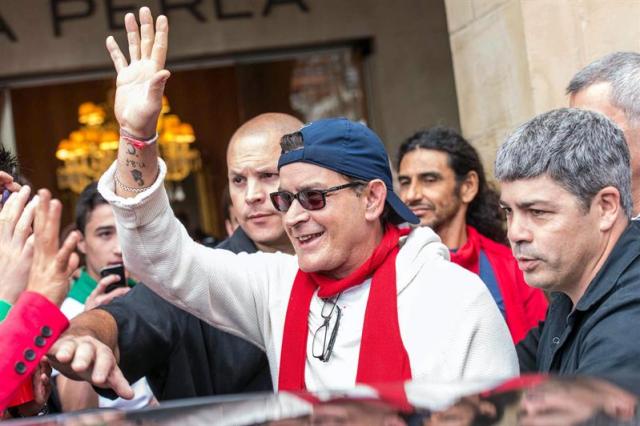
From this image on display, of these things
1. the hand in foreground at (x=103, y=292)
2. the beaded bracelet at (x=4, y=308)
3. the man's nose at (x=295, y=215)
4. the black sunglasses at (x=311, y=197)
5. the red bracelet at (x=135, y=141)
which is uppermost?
the red bracelet at (x=135, y=141)

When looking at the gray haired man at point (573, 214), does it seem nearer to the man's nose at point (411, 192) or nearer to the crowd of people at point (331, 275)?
the crowd of people at point (331, 275)

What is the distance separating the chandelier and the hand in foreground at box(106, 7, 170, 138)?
25.3ft

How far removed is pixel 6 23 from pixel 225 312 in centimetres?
608

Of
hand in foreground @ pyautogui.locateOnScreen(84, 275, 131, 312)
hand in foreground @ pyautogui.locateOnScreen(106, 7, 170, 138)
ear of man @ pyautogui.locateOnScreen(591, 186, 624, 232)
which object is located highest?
hand in foreground @ pyautogui.locateOnScreen(106, 7, 170, 138)

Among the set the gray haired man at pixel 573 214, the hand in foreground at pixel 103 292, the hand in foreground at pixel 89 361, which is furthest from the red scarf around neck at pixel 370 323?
the hand in foreground at pixel 103 292

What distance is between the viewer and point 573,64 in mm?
5227

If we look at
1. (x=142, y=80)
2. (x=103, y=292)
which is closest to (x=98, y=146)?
(x=103, y=292)

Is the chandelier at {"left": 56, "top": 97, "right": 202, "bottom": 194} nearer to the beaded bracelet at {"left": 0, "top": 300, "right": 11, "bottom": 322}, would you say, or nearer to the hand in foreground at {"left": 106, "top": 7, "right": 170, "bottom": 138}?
the hand in foreground at {"left": 106, "top": 7, "right": 170, "bottom": 138}

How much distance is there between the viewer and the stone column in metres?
5.15

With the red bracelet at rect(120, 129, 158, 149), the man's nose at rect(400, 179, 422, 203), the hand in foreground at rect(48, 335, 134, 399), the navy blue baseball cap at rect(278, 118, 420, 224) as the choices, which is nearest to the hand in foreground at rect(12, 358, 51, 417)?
the hand in foreground at rect(48, 335, 134, 399)

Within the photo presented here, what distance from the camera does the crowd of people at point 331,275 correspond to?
111 inches

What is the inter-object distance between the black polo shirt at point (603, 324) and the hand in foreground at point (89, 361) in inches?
43.7

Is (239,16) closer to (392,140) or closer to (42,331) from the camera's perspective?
(392,140)

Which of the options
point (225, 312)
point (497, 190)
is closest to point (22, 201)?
point (225, 312)
